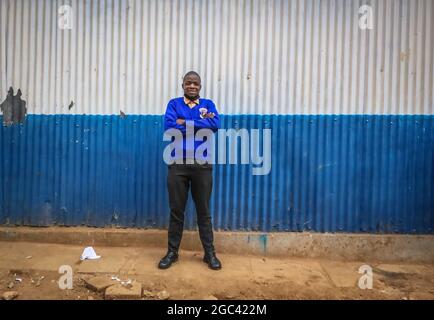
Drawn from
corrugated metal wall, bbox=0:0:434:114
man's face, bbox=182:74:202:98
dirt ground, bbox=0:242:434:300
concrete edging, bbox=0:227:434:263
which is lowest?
dirt ground, bbox=0:242:434:300

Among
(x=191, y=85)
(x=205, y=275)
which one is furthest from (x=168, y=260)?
(x=191, y=85)

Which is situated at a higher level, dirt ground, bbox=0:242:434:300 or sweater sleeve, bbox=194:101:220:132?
sweater sleeve, bbox=194:101:220:132

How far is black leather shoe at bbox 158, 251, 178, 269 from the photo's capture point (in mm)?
4957

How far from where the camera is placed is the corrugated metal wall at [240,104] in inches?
219

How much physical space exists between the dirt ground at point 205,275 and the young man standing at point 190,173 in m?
0.30

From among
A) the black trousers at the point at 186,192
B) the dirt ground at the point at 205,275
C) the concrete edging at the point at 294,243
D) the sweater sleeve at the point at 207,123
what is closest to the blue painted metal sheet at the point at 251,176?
the concrete edging at the point at 294,243

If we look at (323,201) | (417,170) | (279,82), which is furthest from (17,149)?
(417,170)

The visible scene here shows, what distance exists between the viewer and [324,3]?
5574mm

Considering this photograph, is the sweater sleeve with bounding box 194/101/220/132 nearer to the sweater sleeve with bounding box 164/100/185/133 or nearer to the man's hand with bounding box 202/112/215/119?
the man's hand with bounding box 202/112/215/119

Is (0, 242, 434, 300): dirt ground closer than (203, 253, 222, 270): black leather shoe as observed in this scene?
Yes

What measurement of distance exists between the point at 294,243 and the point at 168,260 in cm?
168

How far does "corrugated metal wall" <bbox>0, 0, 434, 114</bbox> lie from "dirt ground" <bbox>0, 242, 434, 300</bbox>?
75.9 inches

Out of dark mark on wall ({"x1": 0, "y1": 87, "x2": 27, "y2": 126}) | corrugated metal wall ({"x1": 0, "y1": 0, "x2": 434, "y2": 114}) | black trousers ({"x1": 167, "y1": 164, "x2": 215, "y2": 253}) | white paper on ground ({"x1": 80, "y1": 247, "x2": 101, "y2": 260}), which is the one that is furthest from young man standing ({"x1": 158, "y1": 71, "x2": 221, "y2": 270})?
dark mark on wall ({"x1": 0, "y1": 87, "x2": 27, "y2": 126})

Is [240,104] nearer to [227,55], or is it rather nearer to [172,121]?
[227,55]
